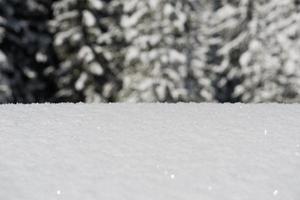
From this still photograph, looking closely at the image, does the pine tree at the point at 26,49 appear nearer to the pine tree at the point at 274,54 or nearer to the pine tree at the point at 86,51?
the pine tree at the point at 86,51

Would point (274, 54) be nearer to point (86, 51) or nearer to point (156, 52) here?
point (156, 52)

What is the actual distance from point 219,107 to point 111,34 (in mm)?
13868

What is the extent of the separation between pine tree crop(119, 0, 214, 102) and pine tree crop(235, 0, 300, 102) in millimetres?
2557

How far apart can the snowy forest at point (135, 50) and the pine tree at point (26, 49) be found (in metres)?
0.04

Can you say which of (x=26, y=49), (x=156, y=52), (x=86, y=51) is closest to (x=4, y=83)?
(x=26, y=49)

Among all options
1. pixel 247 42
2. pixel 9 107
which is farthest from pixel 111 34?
pixel 9 107

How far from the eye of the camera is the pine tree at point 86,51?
65.8 ft

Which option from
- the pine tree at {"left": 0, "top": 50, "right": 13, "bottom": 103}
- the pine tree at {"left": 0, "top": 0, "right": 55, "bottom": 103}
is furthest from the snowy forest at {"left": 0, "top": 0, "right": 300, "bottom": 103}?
the pine tree at {"left": 0, "top": 50, "right": 13, "bottom": 103}

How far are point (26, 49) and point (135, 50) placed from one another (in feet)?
13.4

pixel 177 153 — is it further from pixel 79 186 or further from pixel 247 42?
pixel 247 42

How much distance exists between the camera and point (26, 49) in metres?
20.2

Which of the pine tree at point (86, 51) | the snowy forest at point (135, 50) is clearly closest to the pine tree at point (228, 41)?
the snowy forest at point (135, 50)

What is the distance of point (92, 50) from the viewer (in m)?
20.1

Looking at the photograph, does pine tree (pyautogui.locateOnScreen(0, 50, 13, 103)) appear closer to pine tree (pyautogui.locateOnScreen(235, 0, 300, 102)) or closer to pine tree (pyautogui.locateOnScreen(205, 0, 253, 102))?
pine tree (pyautogui.locateOnScreen(205, 0, 253, 102))
